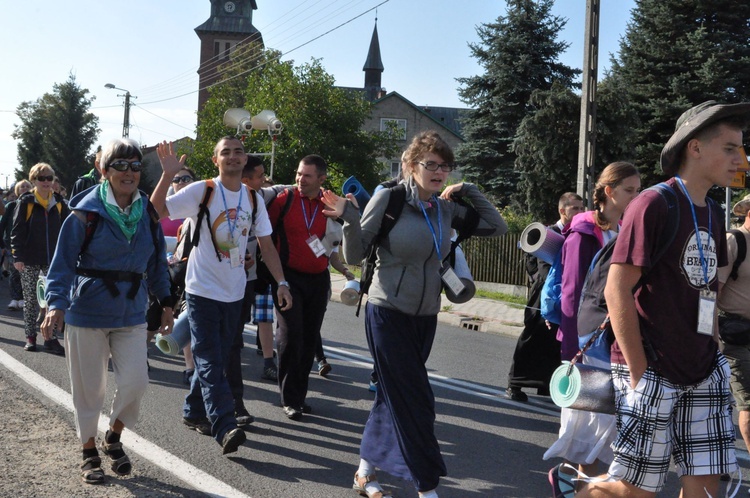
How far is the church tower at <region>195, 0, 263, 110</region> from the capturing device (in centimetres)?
8894

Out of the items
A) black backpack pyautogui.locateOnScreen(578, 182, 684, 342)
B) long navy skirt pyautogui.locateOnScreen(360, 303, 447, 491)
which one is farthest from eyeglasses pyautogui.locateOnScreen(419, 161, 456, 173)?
black backpack pyautogui.locateOnScreen(578, 182, 684, 342)

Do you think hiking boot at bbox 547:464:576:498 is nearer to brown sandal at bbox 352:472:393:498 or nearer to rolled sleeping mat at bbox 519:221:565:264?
brown sandal at bbox 352:472:393:498

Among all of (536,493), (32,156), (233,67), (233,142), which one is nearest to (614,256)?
(536,493)

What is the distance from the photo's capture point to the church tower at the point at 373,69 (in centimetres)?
8862

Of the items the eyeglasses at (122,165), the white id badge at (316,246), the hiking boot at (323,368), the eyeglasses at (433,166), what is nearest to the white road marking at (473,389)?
the hiking boot at (323,368)

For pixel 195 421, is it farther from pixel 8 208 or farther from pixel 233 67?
pixel 233 67

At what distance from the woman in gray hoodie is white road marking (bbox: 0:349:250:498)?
83 centimetres

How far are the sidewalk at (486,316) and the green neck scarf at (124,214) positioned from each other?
883cm

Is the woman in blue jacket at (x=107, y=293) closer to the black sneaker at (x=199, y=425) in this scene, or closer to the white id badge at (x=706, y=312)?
the black sneaker at (x=199, y=425)

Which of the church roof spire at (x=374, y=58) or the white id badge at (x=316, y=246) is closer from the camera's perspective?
the white id badge at (x=316, y=246)

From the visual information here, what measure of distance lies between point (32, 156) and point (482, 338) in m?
72.4

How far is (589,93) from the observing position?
14.6 meters

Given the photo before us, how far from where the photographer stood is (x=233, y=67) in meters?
64.5

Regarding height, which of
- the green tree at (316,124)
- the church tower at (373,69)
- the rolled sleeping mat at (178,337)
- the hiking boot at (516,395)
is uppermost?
the church tower at (373,69)
